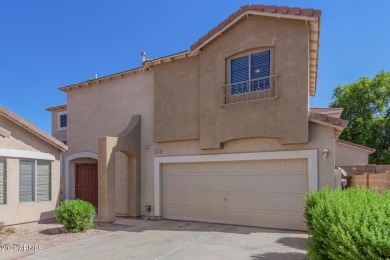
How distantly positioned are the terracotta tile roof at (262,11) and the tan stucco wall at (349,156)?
1019 centimetres

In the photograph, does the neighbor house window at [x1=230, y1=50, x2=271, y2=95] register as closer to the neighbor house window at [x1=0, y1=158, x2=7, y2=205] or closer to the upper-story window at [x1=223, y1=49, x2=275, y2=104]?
the upper-story window at [x1=223, y1=49, x2=275, y2=104]

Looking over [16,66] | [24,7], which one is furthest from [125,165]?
[16,66]

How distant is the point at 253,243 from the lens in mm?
8984

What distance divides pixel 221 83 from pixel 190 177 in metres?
4.32

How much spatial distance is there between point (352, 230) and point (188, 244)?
19.6 feet

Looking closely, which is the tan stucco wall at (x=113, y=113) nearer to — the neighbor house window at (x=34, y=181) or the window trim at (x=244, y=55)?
the neighbor house window at (x=34, y=181)

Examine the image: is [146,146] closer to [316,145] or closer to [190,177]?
[190,177]

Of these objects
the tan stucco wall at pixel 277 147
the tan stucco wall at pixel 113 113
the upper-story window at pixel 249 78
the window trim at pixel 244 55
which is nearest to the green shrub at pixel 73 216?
the tan stucco wall at pixel 113 113

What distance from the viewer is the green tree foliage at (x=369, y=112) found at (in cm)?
2775

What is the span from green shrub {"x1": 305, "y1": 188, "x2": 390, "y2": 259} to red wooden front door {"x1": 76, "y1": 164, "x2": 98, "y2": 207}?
13910 millimetres

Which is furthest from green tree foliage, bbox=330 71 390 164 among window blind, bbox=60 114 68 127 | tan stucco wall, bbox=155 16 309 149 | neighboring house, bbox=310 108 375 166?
window blind, bbox=60 114 68 127

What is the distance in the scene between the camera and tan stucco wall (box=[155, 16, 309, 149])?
1040 cm

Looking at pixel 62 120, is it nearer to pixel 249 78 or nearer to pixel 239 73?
pixel 239 73

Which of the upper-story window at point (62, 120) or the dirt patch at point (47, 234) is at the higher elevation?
the upper-story window at point (62, 120)
